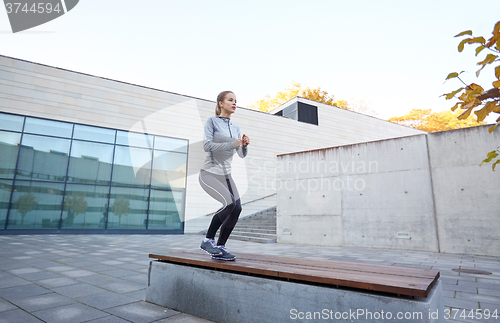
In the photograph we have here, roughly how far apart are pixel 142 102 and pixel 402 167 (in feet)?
40.5

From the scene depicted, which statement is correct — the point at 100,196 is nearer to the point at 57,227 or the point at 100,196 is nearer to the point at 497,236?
the point at 57,227

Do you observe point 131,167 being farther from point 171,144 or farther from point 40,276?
point 40,276

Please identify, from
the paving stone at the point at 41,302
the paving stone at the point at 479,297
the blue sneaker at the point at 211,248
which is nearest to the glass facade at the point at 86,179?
the paving stone at the point at 41,302

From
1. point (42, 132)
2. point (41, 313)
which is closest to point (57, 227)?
point (42, 132)

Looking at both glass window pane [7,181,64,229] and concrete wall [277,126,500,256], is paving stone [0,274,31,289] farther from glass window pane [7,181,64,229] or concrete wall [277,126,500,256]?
glass window pane [7,181,64,229]

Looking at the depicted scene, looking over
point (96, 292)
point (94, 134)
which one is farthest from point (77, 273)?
point (94, 134)

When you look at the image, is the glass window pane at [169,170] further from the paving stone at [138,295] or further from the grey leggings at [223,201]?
the grey leggings at [223,201]

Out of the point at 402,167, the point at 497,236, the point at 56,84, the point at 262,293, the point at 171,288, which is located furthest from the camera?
the point at 56,84

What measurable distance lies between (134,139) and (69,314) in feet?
41.6

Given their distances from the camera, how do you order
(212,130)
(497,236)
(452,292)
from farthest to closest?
(497,236)
(452,292)
(212,130)

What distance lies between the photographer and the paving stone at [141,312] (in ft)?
8.16

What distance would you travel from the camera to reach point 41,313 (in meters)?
2.54

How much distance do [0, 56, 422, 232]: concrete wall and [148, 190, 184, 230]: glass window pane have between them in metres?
0.45

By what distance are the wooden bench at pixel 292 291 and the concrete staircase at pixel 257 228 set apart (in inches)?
328
